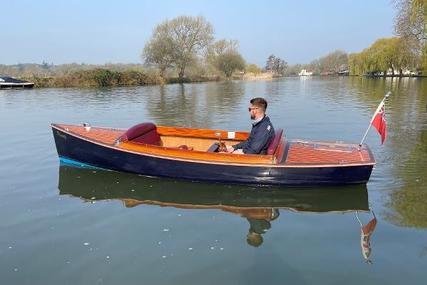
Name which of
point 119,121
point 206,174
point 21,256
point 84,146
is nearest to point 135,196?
point 206,174

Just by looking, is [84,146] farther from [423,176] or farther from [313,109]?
[313,109]

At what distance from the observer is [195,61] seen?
197ft

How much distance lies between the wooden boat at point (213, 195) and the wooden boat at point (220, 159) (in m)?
0.17

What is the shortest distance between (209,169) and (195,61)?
54338mm

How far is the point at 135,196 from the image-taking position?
719 centimetres

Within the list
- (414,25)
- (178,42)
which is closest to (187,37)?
(178,42)

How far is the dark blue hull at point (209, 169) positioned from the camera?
7.02 meters

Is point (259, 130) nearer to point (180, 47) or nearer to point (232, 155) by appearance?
point (232, 155)

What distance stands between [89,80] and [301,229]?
42485 millimetres

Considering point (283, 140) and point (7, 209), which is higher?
point (283, 140)

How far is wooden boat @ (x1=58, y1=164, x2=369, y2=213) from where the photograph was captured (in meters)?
6.66

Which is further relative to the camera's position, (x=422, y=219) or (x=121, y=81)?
(x=121, y=81)

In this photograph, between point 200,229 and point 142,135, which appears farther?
point 142,135

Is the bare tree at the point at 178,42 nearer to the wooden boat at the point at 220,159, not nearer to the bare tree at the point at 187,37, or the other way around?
the bare tree at the point at 187,37
